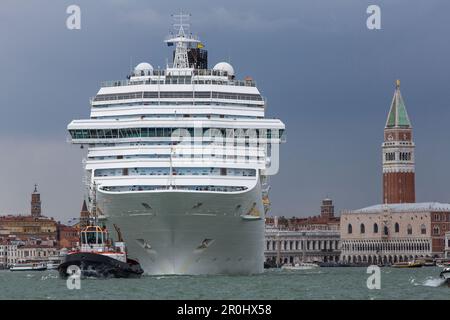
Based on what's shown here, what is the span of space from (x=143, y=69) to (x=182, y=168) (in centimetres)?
1366

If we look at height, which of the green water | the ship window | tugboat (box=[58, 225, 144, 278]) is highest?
the ship window

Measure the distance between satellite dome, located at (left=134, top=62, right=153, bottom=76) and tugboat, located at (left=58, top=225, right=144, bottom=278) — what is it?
41.2 feet

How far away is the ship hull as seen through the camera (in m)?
81.8

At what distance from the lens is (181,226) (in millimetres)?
82125

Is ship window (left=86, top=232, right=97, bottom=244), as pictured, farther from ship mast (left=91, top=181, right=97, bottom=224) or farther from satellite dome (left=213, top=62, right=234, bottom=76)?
satellite dome (left=213, top=62, right=234, bottom=76)

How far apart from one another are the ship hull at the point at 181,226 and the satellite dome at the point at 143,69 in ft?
43.0

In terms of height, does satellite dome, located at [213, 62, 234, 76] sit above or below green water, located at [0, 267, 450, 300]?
above

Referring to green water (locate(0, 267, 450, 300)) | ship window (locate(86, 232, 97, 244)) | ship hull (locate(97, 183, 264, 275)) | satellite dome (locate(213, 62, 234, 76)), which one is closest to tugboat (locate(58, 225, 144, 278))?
ship window (locate(86, 232, 97, 244))

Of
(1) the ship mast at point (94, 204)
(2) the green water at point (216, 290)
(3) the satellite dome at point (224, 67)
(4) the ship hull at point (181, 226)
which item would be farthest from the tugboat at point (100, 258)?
(3) the satellite dome at point (224, 67)

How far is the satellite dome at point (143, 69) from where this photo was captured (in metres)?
95.1

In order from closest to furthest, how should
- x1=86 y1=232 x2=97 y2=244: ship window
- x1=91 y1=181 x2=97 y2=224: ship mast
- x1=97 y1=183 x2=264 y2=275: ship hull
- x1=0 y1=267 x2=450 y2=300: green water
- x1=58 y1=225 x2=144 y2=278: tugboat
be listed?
x1=0 y1=267 x2=450 y2=300: green water < x1=97 y1=183 x2=264 y2=275: ship hull < x1=58 y1=225 x2=144 y2=278: tugboat < x1=91 y1=181 x2=97 y2=224: ship mast < x1=86 y1=232 x2=97 y2=244: ship window

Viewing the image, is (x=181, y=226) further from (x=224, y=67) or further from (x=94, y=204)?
(x=224, y=67)

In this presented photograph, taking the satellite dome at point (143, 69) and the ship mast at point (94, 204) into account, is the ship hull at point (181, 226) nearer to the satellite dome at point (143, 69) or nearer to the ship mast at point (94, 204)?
the ship mast at point (94, 204)
